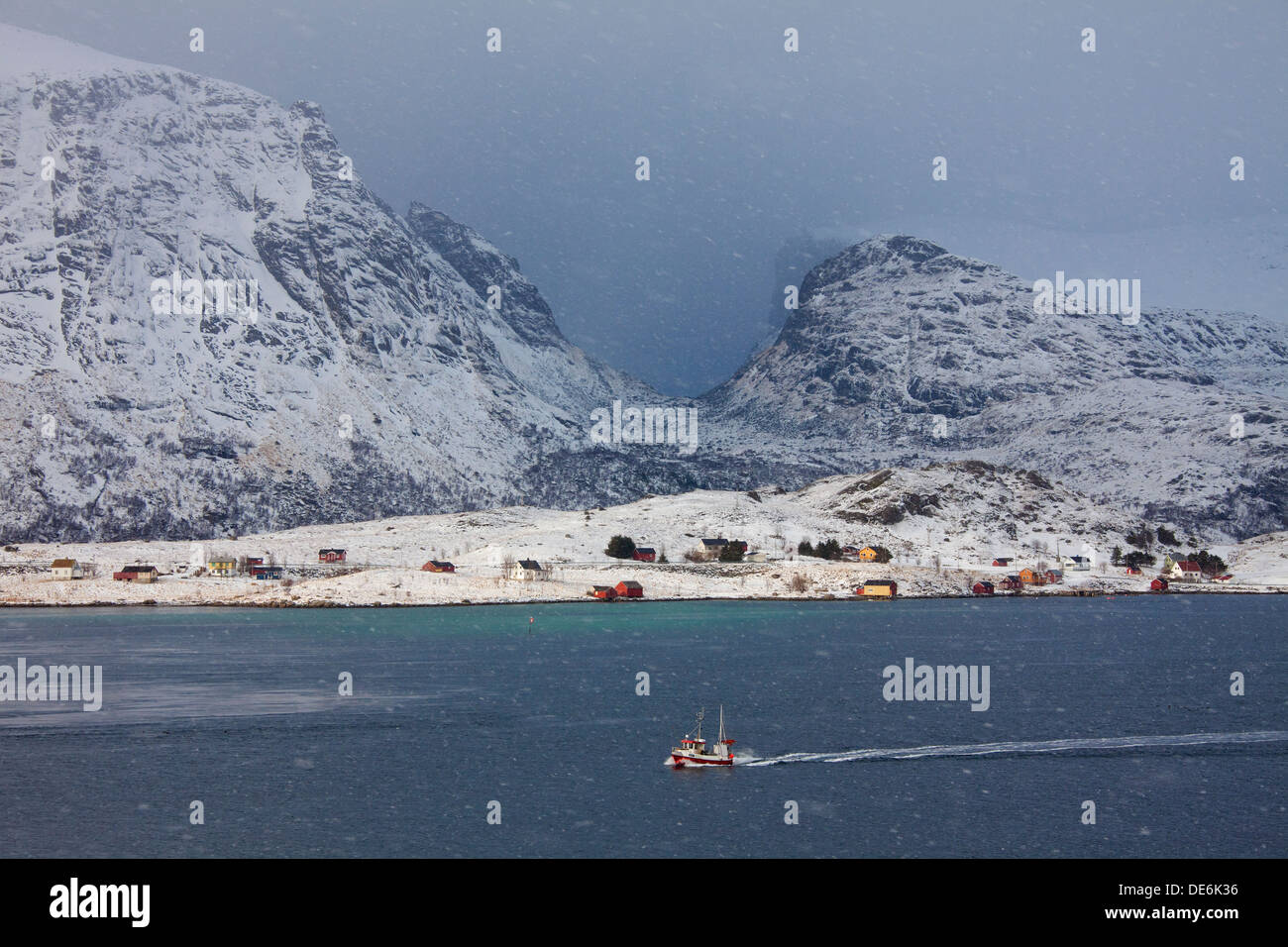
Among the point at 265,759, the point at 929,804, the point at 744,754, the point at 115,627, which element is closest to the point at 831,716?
the point at 744,754

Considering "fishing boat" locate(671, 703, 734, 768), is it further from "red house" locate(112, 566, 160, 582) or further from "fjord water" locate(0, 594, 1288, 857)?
"red house" locate(112, 566, 160, 582)

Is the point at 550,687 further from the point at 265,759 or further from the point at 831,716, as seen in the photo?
the point at 265,759

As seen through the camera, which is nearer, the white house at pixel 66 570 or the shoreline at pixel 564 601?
the shoreline at pixel 564 601

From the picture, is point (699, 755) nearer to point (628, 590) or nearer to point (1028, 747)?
point (1028, 747)

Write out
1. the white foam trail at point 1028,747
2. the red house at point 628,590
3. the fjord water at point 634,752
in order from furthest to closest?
1. the red house at point 628,590
2. the white foam trail at point 1028,747
3. the fjord water at point 634,752

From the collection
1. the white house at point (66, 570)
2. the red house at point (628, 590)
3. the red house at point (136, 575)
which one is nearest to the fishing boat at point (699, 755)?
the red house at point (628, 590)

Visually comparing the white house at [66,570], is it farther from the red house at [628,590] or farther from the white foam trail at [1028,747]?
the white foam trail at [1028,747]
